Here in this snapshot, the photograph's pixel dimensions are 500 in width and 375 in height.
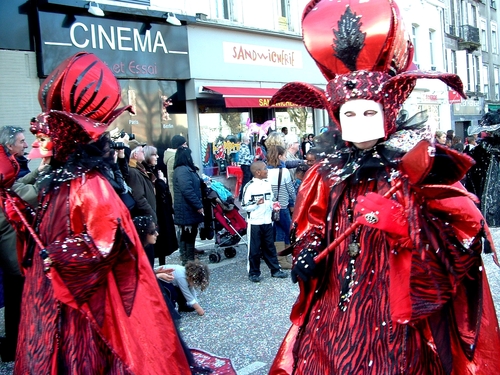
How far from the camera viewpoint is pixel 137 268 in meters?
2.69

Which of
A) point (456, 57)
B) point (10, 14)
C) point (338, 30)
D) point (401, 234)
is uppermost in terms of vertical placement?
point (456, 57)

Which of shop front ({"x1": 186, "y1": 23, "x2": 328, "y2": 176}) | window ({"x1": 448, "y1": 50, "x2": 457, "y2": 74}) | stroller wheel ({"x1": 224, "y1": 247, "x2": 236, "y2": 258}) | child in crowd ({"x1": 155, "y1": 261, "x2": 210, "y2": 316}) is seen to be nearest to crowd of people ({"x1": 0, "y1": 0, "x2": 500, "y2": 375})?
child in crowd ({"x1": 155, "y1": 261, "x2": 210, "y2": 316})

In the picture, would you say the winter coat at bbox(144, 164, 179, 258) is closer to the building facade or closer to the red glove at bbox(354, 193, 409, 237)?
the building facade

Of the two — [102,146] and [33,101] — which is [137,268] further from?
[33,101]

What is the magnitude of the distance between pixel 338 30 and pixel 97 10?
27.6 ft

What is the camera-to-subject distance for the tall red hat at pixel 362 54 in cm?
215

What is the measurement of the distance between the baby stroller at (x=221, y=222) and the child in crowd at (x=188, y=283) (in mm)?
1887

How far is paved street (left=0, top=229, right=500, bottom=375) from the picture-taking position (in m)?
3.94

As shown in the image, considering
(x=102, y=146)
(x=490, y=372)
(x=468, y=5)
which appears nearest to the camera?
(x=490, y=372)

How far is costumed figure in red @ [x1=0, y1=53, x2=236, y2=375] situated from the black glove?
33.6 inches

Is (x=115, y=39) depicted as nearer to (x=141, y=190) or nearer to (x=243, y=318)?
(x=141, y=190)

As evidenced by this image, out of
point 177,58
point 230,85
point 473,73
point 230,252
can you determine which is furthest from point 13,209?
point 473,73

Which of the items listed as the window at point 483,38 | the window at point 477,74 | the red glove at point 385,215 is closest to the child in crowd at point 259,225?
the red glove at point 385,215

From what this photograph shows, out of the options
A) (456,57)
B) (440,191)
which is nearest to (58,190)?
(440,191)
